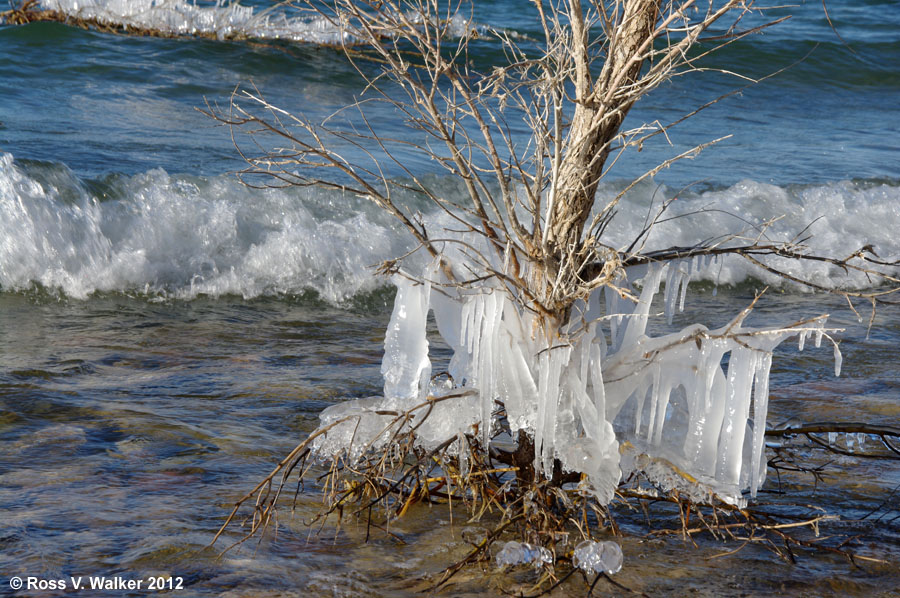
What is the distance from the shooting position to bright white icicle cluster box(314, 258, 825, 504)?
2.55 m

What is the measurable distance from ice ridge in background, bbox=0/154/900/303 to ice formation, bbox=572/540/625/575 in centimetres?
358

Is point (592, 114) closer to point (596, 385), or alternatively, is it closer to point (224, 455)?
point (596, 385)

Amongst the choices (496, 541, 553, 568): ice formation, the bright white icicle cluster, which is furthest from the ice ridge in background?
(496, 541, 553, 568): ice formation

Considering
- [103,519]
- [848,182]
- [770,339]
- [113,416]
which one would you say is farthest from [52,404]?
[848,182]

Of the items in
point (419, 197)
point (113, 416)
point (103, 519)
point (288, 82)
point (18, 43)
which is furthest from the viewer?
point (288, 82)

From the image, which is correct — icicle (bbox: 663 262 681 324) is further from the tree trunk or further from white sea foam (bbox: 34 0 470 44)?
white sea foam (bbox: 34 0 470 44)

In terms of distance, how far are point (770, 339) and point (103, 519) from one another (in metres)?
2.06

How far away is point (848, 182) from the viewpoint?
9031mm

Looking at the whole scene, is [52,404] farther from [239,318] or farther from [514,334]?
[514,334]

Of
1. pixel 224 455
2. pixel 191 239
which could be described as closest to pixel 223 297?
pixel 191 239

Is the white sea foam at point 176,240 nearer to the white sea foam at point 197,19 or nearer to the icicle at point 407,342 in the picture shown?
the icicle at point 407,342

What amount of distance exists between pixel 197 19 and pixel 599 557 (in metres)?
12.3

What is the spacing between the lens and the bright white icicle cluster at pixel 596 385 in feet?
8.36

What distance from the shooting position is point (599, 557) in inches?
102
